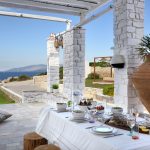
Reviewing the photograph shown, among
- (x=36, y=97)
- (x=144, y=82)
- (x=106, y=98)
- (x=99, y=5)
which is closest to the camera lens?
(x=144, y=82)

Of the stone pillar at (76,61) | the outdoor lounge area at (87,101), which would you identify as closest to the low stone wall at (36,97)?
the outdoor lounge area at (87,101)

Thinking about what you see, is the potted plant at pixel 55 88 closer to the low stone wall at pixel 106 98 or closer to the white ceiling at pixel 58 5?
the low stone wall at pixel 106 98

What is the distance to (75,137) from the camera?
7.26ft

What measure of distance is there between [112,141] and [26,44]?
16.7 meters

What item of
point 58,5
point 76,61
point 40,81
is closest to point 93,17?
point 58,5

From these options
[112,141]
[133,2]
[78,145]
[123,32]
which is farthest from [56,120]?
[133,2]

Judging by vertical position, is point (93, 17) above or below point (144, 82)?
above

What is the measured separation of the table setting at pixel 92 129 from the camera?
6.08ft

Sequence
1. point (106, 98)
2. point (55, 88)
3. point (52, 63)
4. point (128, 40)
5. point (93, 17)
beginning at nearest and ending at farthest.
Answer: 1. point (128, 40)
2. point (93, 17)
3. point (106, 98)
4. point (55, 88)
5. point (52, 63)

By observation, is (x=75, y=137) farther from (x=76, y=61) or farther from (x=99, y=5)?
(x=76, y=61)

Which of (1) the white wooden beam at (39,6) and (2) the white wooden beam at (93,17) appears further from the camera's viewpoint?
(1) the white wooden beam at (39,6)

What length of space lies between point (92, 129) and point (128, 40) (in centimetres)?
217

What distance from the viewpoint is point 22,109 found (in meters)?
6.86

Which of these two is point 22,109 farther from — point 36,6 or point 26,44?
point 26,44
